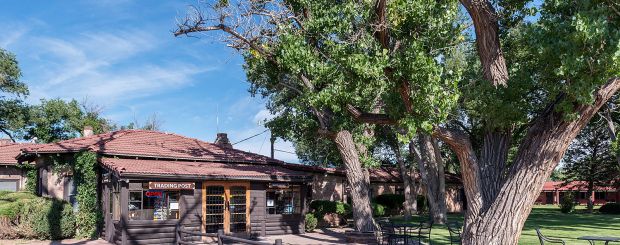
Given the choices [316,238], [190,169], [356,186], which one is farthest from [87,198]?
[356,186]

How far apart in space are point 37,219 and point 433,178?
63.0 ft

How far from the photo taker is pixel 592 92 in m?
8.57

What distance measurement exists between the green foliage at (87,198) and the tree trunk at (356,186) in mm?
8412

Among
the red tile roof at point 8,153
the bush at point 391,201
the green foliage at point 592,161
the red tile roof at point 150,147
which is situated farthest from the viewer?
the green foliage at point 592,161

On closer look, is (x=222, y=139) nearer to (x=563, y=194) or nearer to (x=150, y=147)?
(x=150, y=147)

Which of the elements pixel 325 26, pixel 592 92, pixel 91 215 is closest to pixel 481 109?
pixel 592 92

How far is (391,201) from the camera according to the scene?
1282 inches

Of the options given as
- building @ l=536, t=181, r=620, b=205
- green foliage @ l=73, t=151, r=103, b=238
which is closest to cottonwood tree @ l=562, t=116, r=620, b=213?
building @ l=536, t=181, r=620, b=205

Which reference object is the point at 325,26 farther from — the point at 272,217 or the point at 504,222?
the point at 272,217

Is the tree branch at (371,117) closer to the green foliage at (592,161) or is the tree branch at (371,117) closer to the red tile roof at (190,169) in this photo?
the red tile roof at (190,169)

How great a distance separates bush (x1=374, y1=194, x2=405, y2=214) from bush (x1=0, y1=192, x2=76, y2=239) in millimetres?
19048

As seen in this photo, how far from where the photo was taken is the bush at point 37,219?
17.3 m

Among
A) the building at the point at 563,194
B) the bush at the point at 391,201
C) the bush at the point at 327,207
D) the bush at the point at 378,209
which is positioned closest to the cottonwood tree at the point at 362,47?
the bush at the point at 327,207

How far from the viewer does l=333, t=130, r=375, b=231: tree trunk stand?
17.7 m
